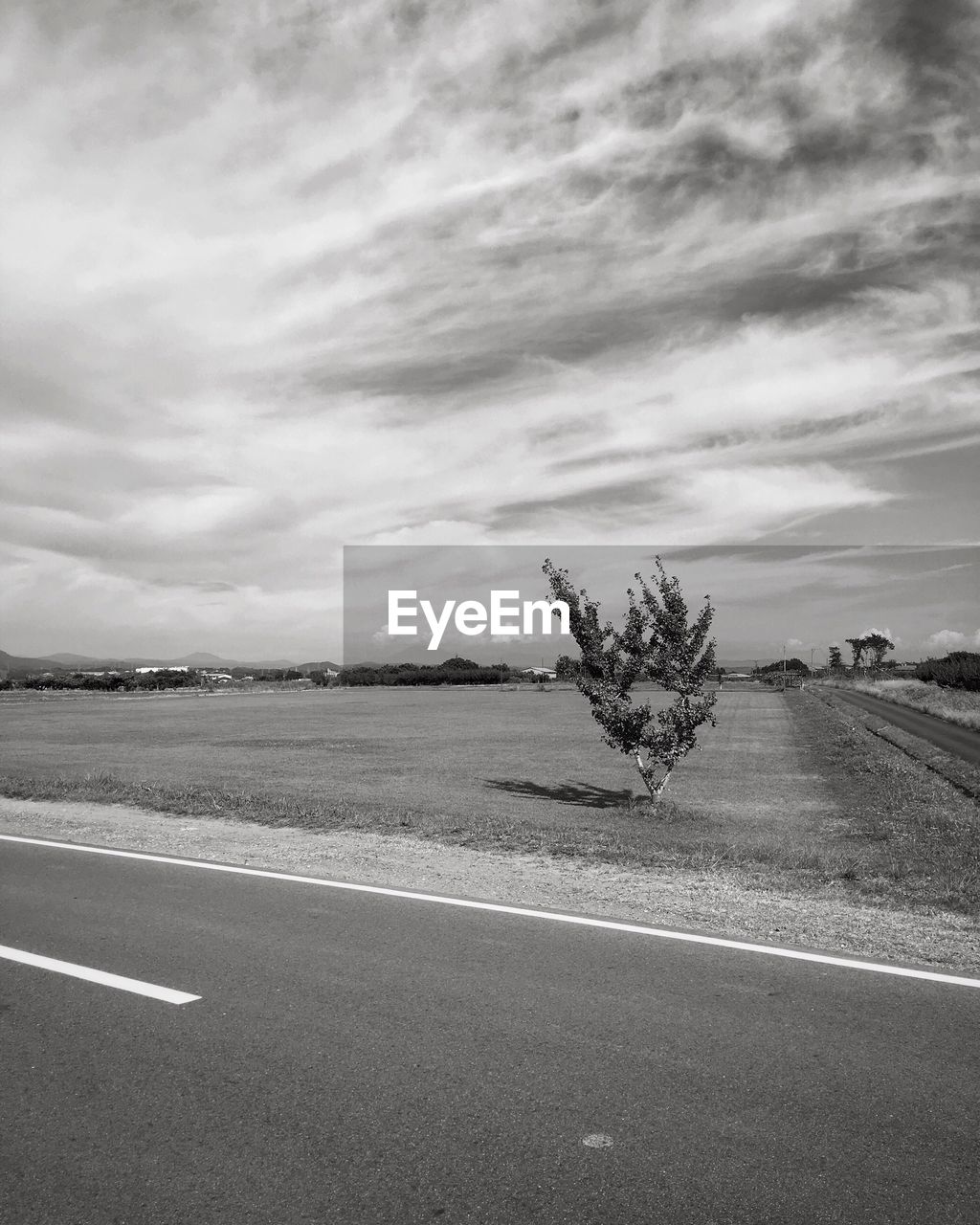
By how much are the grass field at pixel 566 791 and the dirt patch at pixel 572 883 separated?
622 mm

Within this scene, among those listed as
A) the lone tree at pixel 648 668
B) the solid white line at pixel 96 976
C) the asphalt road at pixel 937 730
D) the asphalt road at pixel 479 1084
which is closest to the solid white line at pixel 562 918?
the asphalt road at pixel 479 1084

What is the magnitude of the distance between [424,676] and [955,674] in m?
87.5

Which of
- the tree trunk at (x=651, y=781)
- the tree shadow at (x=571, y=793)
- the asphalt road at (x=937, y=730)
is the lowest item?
the asphalt road at (x=937, y=730)

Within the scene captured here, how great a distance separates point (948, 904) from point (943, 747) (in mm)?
33571

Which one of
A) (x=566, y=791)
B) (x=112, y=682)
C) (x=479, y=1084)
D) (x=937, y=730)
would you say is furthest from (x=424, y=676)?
(x=479, y=1084)

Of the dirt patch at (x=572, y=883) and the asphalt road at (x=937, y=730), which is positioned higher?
the dirt patch at (x=572, y=883)

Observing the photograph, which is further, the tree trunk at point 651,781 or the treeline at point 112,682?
the treeline at point 112,682

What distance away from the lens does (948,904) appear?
27.2ft

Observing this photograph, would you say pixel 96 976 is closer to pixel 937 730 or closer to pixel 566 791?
pixel 566 791

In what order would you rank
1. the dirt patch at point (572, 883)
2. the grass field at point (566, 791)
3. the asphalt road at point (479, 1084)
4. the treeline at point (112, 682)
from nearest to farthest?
1. the asphalt road at point (479, 1084)
2. the dirt patch at point (572, 883)
3. the grass field at point (566, 791)
4. the treeline at point (112, 682)

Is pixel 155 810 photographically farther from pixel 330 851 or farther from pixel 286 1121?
pixel 286 1121

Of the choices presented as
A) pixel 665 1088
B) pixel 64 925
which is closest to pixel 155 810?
pixel 64 925

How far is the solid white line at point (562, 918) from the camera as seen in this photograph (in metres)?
6.27

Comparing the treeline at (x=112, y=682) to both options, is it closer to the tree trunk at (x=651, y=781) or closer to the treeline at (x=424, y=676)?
the treeline at (x=424, y=676)
